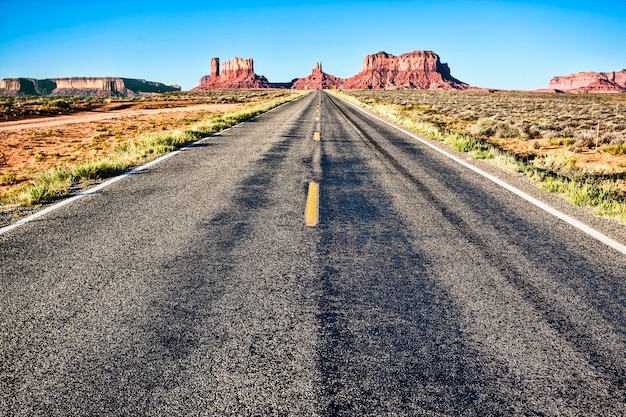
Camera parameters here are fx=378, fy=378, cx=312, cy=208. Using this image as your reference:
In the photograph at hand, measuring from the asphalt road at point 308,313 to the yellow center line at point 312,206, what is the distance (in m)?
0.11

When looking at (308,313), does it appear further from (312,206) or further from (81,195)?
(81,195)

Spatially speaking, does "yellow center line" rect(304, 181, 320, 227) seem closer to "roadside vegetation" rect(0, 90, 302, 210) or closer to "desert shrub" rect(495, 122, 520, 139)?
"roadside vegetation" rect(0, 90, 302, 210)

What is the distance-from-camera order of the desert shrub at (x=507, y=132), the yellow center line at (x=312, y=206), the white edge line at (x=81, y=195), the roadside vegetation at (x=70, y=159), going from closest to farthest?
the white edge line at (x=81, y=195) < the yellow center line at (x=312, y=206) < the roadside vegetation at (x=70, y=159) < the desert shrub at (x=507, y=132)

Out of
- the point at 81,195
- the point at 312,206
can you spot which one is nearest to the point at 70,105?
the point at 81,195

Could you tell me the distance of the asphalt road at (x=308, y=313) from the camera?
1981 mm

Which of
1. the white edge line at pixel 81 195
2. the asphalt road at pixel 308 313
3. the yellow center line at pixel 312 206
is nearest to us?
the asphalt road at pixel 308 313

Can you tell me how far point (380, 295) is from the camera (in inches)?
116

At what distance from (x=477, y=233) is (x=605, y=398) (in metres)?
2.49

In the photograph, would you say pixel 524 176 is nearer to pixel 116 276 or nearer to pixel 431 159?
pixel 431 159

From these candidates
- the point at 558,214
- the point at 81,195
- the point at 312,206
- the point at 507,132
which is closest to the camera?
the point at 558,214

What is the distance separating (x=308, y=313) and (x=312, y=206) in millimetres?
2714

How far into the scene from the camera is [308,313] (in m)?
2.71

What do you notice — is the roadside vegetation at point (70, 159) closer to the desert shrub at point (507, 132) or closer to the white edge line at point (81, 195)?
the white edge line at point (81, 195)

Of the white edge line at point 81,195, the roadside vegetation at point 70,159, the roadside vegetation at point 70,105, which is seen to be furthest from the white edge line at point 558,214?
the roadside vegetation at point 70,105
